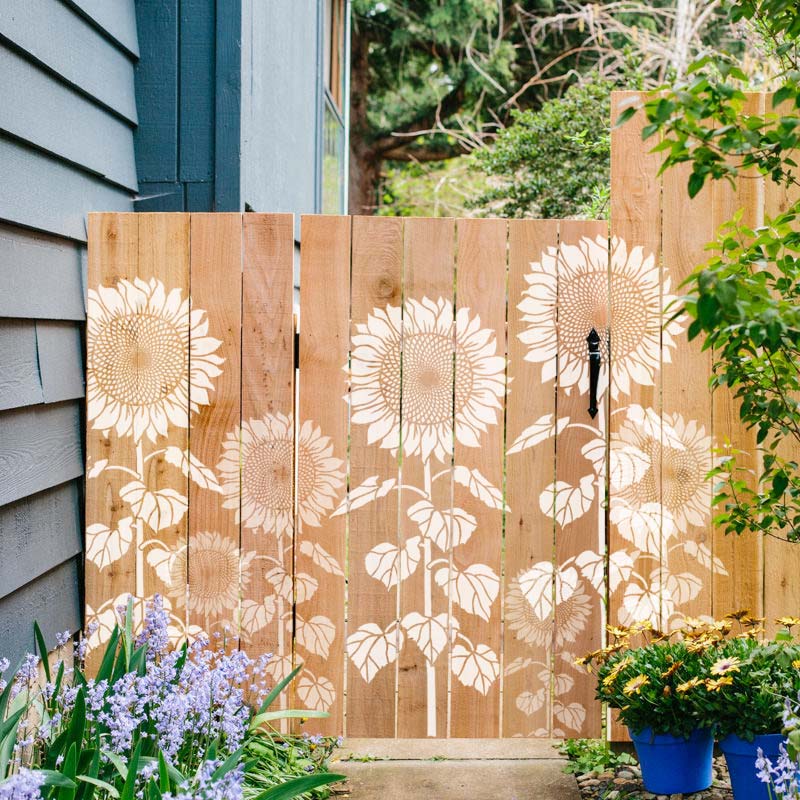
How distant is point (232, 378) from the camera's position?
2586 mm

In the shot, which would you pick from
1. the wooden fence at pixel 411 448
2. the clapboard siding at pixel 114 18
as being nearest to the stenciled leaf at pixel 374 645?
the wooden fence at pixel 411 448

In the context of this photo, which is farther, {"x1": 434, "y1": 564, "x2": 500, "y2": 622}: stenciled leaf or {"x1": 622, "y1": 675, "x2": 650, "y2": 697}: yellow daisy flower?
{"x1": 434, "y1": 564, "x2": 500, "y2": 622}: stenciled leaf

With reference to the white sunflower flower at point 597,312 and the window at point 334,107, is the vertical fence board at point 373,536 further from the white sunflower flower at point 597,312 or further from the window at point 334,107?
the window at point 334,107

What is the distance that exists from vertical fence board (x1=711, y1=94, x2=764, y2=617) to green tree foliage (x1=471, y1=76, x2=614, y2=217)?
11.5ft

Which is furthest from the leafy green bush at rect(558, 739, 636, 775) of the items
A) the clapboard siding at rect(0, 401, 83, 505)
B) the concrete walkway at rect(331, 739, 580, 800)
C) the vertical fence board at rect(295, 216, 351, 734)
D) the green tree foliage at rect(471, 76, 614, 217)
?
the green tree foliage at rect(471, 76, 614, 217)

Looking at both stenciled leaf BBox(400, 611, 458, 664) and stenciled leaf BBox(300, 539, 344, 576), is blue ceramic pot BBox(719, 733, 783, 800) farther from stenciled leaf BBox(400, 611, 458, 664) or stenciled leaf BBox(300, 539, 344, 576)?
stenciled leaf BBox(300, 539, 344, 576)

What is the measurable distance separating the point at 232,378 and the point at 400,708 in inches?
45.2

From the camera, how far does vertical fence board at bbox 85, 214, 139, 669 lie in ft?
8.48

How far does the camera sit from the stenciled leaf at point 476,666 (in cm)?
259

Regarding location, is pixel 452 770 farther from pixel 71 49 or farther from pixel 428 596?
pixel 71 49

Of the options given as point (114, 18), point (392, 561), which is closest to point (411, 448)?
point (392, 561)

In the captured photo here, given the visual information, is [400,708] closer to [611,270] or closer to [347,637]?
[347,637]

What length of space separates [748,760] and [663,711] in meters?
0.24

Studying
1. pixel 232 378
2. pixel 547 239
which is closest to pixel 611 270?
pixel 547 239
